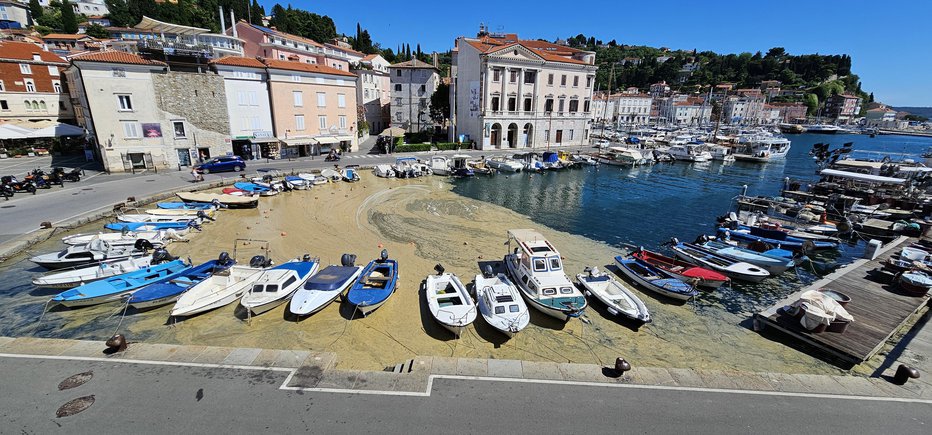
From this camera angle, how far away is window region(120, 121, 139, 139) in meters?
34.8

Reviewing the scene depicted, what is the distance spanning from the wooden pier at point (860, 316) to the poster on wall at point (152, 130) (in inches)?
1924

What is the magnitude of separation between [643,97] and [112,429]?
6634 inches

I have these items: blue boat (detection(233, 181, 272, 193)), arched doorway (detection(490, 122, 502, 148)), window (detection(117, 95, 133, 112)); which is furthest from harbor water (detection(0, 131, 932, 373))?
arched doorway (detection(490, 122, 502, 148))

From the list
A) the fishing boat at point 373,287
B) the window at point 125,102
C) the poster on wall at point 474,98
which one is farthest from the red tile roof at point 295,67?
the fishing boat at point 373,287

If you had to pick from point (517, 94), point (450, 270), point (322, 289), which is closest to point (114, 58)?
Result: point (322, 289)

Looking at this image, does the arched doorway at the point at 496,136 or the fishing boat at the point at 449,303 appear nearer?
the fishing boat at the point at 449,303

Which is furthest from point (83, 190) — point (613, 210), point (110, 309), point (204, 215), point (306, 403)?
point (613, 210)

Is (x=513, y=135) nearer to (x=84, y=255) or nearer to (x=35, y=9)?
(x=84, y=255)

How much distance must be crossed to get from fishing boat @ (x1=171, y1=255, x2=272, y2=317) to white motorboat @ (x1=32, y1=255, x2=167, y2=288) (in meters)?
4.30

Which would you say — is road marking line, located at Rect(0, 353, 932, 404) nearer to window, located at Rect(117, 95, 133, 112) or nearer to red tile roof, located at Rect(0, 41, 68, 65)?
window, located at Rect(117, 95, 133, 112)

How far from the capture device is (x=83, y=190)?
98.1 feet

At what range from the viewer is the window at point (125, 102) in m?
34.1

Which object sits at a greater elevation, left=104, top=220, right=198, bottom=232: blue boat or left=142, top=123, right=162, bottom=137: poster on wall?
left=142, top=123, right=162, bottom=137: poster on wall

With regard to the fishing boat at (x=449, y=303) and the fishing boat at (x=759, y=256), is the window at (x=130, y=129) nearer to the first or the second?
the fishing boat at (x=449, y=303)
